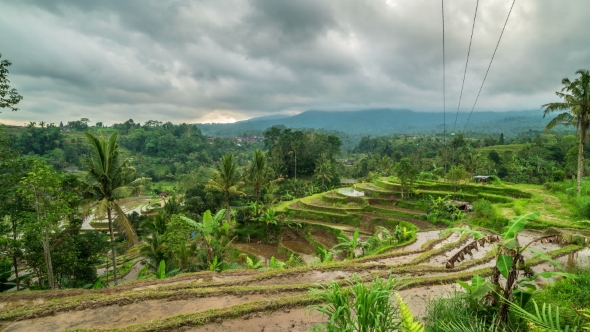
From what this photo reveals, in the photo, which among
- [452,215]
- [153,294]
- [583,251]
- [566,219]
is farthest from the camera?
[452,215]

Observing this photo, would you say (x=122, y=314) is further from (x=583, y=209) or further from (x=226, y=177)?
(x=583, y=209)

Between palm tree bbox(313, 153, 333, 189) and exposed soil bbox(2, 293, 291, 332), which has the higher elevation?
exposed soil bbox(2, 293, 291, 332)

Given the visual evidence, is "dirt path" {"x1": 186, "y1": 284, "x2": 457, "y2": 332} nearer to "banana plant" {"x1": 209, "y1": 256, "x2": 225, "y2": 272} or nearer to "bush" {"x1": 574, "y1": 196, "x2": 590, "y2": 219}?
"banana plant" {"x1": 209, "y1": 256, "x2": 225, "y2": 272}

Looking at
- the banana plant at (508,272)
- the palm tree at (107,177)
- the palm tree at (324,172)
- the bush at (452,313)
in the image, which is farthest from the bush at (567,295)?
the palm tree at (324,172)

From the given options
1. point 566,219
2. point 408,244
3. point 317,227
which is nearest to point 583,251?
point 566,219

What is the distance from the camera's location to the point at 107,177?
416 inches

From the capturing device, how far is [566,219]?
41.5 ft

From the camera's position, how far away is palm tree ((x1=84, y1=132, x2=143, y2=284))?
33.9ft

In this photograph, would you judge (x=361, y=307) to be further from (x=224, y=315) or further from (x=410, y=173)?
(x=410, y=173)

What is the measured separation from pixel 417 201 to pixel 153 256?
19.0 m

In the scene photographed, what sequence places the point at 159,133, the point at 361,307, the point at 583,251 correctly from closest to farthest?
the point at 361,307 → the point at 583,251 → the point at 159,133

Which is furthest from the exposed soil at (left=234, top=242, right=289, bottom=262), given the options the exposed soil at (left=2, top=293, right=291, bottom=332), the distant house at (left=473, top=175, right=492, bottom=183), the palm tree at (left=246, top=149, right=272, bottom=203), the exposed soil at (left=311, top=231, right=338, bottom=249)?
the distant house at (left=473, top=175, right=492, bottom=183)

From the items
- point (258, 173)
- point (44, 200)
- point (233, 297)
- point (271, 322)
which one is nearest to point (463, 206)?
point (258, 173)

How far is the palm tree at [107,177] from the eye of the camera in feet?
33.9
